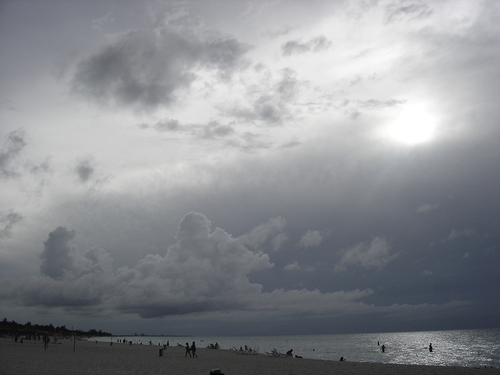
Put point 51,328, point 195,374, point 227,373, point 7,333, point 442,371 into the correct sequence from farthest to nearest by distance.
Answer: point 51,328
point 7,333
point 442,371
point 227,373
point 195,374

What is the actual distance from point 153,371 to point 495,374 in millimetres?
27841

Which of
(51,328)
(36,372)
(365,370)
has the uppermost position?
(36,372)

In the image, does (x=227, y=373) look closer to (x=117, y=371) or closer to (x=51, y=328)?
(x=117, y=371)

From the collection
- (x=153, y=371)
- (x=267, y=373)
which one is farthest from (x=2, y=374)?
(x=267, y=373)

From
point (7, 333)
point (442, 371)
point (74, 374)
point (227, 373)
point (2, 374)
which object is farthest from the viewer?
point (7, 333)

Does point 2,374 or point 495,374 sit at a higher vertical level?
point 2,374

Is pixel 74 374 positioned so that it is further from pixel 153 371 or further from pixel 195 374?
pixel 195 374

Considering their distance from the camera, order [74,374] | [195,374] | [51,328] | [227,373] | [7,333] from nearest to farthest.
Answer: [74,374]
[195,374]
[227,373]
[7,333]
[51,328]

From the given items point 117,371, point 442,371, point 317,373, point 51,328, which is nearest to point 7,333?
point 51,328

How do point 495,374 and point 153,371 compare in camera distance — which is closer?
point 153,371

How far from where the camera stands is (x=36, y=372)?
23609 millimetres

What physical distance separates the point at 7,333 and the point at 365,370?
10384cm

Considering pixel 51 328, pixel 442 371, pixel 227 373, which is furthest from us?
pixel 51 328

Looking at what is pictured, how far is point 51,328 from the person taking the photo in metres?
146
